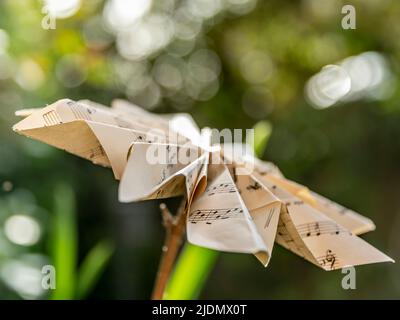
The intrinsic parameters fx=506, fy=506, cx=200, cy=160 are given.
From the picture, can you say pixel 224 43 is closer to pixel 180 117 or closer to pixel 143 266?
pixel 143 266

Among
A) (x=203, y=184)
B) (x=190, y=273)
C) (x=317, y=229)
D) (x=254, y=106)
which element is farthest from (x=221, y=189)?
(x=254, y=106)

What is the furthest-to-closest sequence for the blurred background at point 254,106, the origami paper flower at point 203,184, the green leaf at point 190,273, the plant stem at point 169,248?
1. the blurred background at point 254,106
2. the green leaf at point 190,273
3. the plant stem at point 169,248
4. the origami paper flower at point 203,184

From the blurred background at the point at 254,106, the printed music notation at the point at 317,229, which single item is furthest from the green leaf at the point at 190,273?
the blurred background at the point at 254,106

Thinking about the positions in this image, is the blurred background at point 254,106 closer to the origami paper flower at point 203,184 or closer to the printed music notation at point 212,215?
the origami paper flower at point 203,184

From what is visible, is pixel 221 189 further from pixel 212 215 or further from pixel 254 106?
pixel 254 106

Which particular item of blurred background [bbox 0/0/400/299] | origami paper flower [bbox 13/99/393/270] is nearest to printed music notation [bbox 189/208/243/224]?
origami paper flower [bbox 13/99/393/270]
